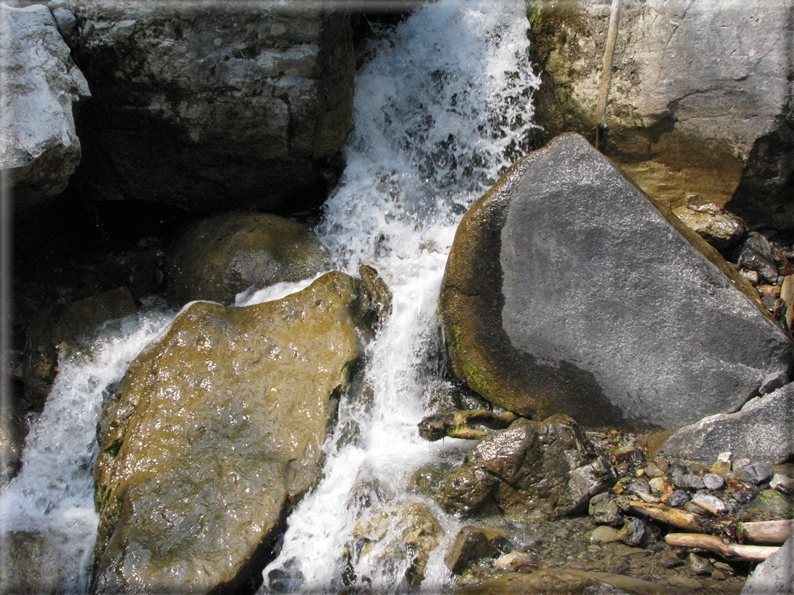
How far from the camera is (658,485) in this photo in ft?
12.1

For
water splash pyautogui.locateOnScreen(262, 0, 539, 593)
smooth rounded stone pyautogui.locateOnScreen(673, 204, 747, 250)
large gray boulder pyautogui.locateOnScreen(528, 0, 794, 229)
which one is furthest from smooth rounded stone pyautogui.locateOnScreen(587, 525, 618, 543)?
large gray boulder pyautogui.locateOnScreen(528, 0, 794, 229)

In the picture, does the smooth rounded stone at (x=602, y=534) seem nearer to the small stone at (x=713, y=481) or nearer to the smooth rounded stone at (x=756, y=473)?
the small stone at (x=713, y=481)

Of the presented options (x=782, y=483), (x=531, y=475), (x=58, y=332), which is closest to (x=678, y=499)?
(x=782, y=483)

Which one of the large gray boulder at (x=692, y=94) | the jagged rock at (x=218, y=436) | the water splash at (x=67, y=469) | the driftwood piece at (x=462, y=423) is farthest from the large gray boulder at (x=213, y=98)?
the driftwood piece at (x=462, y=423)

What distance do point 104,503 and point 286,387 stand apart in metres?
1.24

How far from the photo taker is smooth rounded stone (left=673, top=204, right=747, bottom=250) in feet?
16.0

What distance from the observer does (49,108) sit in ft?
14.2

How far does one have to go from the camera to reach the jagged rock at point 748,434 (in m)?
3.69

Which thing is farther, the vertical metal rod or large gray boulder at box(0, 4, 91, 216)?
the vertical metal rod

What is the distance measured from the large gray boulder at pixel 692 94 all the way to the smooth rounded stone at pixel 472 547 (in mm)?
3105

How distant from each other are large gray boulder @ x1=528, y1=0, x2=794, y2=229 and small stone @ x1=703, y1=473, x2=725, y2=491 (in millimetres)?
2299

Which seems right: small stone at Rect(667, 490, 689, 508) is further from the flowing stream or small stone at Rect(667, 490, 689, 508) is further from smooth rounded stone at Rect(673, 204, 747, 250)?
smooth rounded stone at Rect(673, 204, 747, 250)

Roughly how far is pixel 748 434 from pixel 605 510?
A: 0.96 m

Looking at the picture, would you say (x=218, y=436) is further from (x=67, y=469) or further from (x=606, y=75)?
(x=606, y=75)
